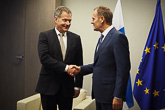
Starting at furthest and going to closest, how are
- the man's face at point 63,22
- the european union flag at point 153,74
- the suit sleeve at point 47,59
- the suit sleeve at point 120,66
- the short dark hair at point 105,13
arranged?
the european union flag at point 153,74 < the man's face at point 63,22 < the suit sleeve at point 47,59 < the short dark hair at point 105,13 < the suit sleeve at point 120,66

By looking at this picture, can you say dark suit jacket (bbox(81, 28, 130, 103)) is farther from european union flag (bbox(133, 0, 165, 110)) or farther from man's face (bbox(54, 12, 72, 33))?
european union flag (bbox(133, 0, 165, 110))

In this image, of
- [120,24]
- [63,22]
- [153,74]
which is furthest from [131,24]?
[63,22]

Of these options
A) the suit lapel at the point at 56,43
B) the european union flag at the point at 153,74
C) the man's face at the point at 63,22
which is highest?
the man's face at the point at 63,22

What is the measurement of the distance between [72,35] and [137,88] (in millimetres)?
1449

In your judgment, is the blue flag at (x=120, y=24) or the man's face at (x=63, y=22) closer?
the man's face at (x=63, y=22)

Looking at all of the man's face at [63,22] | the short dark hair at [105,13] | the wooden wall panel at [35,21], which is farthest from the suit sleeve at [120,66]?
the wooden wall panel at [35,21]

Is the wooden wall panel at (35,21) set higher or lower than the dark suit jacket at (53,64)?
higher

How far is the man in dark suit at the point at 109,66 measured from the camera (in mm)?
1928

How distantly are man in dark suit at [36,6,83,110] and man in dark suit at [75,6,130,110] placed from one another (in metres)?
0.37

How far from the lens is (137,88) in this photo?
3.34 m

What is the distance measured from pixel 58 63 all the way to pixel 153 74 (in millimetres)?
1612

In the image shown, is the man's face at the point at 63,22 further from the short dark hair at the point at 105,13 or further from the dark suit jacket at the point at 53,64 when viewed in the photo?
the short dark hair at the point at 105,13

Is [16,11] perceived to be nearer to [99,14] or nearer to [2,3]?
[2,3]

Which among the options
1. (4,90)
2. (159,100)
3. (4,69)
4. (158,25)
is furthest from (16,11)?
(159,100)
